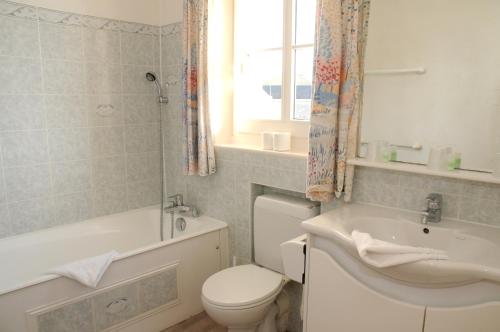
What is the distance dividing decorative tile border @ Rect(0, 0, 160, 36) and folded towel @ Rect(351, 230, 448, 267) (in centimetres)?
228

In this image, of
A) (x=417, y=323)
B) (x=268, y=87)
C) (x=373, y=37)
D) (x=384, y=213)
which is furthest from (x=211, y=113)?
(x=417, y=323)

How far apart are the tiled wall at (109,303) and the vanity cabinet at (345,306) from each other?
993mm

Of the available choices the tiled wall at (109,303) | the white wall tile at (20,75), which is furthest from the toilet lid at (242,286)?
the white wall tile at (20,75)

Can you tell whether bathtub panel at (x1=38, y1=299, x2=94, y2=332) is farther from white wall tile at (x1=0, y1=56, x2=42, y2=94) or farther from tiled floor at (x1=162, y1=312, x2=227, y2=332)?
white wall tile at (x1=0, y1=56, x2=42, y2=94)

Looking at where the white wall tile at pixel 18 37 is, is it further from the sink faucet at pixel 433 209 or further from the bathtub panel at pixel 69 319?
the sink faucet at pixel 433 209

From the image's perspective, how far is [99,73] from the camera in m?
2.56

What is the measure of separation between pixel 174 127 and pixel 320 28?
60.2 inches

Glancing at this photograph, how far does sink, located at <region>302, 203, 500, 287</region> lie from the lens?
112cm

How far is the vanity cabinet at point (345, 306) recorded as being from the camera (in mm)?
1257

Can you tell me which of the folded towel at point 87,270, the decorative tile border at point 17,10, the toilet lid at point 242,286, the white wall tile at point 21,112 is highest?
the decorative tile border at point 17,10

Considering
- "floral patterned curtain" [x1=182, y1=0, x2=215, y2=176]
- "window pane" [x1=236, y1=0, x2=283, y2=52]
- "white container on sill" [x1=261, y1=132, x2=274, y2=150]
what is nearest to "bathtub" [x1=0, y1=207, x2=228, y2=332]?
"floral patterned curtain" [x1=182, y1=0, x2=215, y2=176]

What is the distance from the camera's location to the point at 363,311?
1360 mm

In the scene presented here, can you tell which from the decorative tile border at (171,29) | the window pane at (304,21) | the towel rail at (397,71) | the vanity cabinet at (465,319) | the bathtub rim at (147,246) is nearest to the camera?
the vanity cabinet at (465,319)

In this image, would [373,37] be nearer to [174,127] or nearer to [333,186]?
[333,186]
